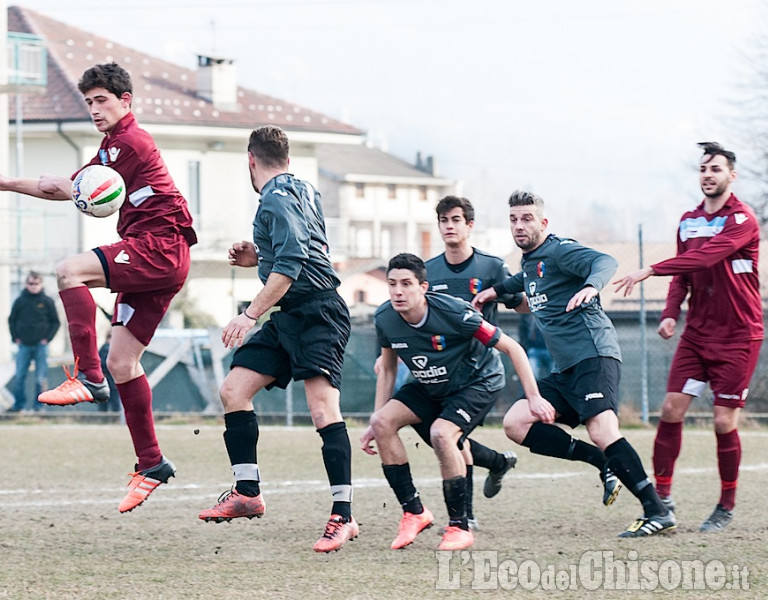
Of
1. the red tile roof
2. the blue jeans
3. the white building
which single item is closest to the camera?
the blue jeans

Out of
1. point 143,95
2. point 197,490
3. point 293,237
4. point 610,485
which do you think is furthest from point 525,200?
point 143,95

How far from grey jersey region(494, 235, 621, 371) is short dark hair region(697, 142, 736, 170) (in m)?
1.01

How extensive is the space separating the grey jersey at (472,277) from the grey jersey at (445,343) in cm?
60

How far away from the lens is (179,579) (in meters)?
5.61

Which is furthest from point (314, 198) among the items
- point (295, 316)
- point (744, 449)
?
point (744, 449)

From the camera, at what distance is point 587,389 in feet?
23.0

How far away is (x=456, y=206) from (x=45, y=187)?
2.49 metres

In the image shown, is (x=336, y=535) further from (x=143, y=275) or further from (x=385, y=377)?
(x=143, y=275)

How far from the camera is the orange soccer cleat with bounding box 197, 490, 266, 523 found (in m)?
6.37

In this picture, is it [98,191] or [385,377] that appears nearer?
[98,191]

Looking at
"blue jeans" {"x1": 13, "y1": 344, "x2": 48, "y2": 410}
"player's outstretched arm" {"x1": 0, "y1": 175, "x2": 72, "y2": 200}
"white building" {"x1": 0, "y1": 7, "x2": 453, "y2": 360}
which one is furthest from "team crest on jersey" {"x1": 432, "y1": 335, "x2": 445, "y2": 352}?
"white building" {"x1": 0, "y1": 7, "x2": 453, "y2": 360}

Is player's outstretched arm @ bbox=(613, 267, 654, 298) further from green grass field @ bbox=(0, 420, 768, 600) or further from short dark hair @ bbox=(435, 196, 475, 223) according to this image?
green grass field @ bbox=(0, 420, 768, 600)

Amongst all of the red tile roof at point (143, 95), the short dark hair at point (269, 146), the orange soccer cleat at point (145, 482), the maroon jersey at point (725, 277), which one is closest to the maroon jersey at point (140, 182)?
the short dark hair at point (269, 146)

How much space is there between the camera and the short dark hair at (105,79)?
650 centimetres
